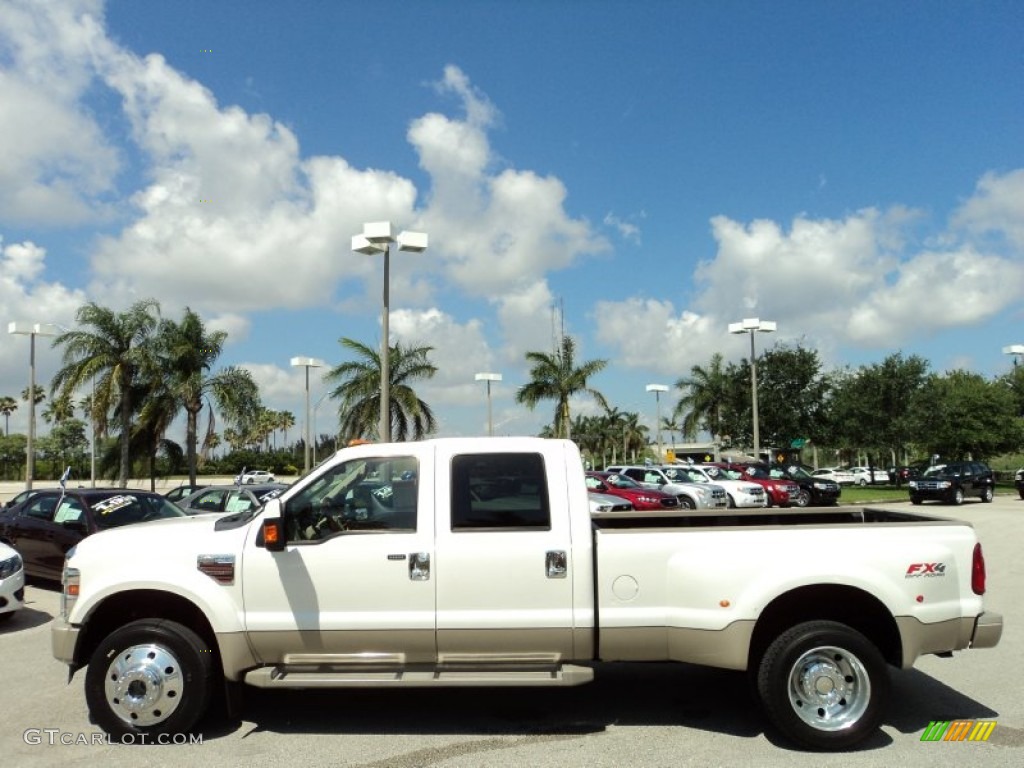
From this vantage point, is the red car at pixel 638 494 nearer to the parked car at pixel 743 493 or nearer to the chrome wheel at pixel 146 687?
the parked car at pixel 743 493

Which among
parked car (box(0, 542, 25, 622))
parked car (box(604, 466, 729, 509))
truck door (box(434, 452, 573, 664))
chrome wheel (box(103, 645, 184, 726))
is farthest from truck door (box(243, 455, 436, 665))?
parked car (box(604, 466, 729, 509))

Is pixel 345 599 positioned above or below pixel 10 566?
above

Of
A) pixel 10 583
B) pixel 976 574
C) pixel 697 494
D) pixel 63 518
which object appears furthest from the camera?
pixel 697 494

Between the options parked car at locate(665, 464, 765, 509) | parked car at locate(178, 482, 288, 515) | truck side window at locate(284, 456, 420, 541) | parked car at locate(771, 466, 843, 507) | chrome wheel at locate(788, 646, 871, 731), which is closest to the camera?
chrome wheel at locate(788, 646, 871, 731)

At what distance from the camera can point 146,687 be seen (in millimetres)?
5270

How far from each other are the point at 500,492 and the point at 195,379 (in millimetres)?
27357

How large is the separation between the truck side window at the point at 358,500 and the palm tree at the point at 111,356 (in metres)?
26.6

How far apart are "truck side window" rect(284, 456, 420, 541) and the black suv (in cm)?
2998

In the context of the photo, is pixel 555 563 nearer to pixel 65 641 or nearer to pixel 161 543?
pixel 161 543

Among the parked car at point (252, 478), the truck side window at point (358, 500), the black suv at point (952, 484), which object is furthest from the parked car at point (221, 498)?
the black suv at point (952, 484)

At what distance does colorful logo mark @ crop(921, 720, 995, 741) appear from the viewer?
538cm

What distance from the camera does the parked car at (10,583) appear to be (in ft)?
29.8

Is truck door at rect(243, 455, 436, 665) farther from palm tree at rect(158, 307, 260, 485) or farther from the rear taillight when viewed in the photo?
palm tree at rect(158, 307, 260, 485)

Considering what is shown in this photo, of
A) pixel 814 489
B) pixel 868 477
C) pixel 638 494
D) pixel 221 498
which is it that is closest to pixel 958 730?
pixel 221 498
